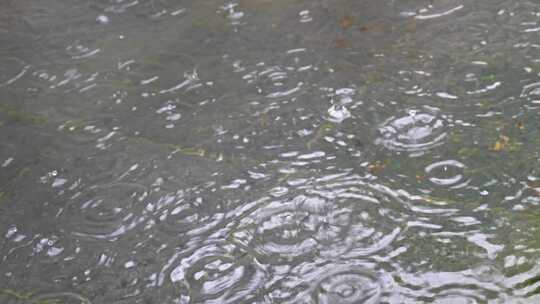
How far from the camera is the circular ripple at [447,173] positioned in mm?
2576

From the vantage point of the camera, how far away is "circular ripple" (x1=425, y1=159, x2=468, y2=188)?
8.45 ft

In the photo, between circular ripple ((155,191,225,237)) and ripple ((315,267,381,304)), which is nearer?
ripple ((315,267,381,304))

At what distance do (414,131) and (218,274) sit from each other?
1.06 m

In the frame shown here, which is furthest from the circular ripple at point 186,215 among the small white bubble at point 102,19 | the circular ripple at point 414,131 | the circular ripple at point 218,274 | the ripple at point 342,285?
the small white bubble at point 102,19

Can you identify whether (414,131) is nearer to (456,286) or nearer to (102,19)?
(456,286)

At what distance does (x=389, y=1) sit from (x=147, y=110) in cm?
155

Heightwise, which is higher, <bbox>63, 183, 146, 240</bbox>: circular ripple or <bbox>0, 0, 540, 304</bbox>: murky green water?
<bbox>0, 0, 540, 304</bbox>: murky green water

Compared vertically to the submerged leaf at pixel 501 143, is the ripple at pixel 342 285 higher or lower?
lower

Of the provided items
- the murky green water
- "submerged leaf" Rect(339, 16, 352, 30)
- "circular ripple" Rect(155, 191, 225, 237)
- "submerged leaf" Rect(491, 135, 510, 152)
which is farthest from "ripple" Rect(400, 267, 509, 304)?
"submerged leaf" Rect(339, 16, 352, 30)

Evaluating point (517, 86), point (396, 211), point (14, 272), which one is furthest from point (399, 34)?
point (14, 272)

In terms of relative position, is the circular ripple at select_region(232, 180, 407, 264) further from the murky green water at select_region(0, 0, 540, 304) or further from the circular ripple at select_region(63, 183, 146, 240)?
the circular ripple at select_region(63, 183, 146, 240)

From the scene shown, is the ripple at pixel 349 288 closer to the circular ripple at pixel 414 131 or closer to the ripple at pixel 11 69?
the circular ripple at pixel 414 131

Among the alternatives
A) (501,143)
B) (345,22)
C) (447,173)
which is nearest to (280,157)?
(447,173)

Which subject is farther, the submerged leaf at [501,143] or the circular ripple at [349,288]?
the submerged leaf at [501,143]
